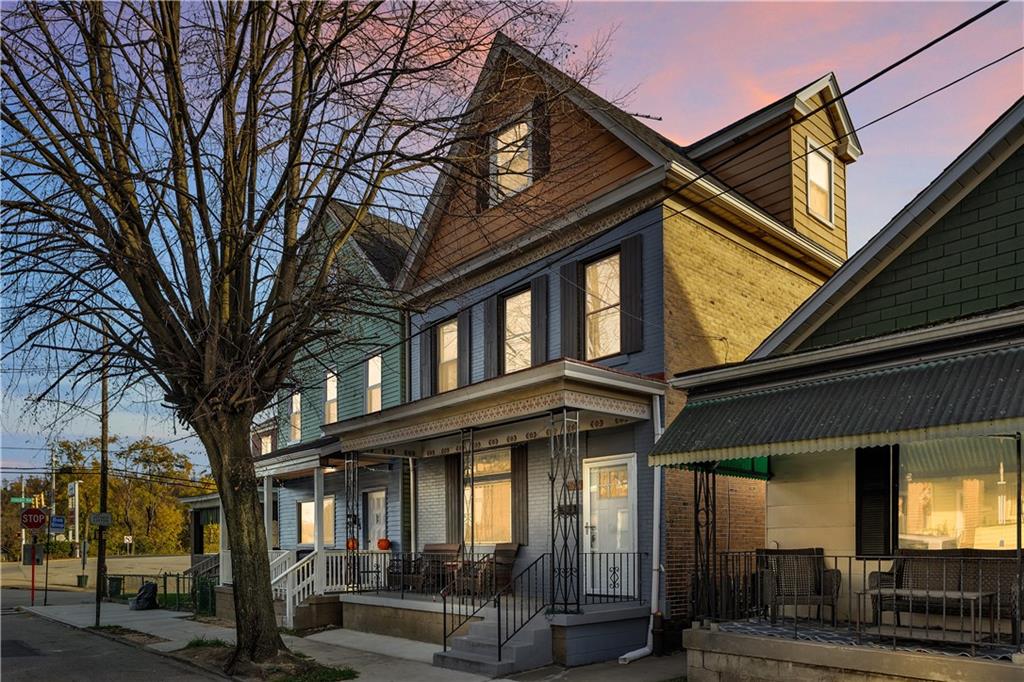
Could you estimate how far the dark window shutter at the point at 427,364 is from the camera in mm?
20031

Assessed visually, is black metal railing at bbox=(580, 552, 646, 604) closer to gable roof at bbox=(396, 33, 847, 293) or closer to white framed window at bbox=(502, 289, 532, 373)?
white framed window at bbox=(502, 289, 532, 373)

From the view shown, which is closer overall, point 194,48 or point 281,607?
point 194,48

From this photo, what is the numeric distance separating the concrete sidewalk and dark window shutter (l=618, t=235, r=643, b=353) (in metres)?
6.09

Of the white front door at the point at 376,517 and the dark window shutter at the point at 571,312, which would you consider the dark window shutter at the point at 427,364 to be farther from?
the dark window shutter at the point at 571,312

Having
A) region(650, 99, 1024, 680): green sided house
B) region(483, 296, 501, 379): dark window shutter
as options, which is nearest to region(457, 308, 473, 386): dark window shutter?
region(483, 296, 501, 379): dark window shutter

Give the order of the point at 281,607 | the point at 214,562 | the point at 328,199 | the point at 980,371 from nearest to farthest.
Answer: the point at 980,371 < the point at 328,199 < the point at 281,607 < the point at 214,562

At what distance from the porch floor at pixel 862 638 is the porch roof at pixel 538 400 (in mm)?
3970

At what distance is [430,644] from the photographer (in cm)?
1473

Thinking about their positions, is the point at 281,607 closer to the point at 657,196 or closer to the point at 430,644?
the point at 430,644

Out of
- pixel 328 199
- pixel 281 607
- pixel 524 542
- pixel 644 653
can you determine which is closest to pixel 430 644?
pixel 524 542

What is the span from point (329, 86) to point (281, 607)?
11.5 meters

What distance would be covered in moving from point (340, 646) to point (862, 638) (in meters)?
9.13

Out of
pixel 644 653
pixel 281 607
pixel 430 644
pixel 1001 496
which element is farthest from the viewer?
pixel 281 607

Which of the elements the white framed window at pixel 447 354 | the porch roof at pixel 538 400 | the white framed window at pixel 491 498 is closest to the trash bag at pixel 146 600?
the white framed window at pixel 447 354
